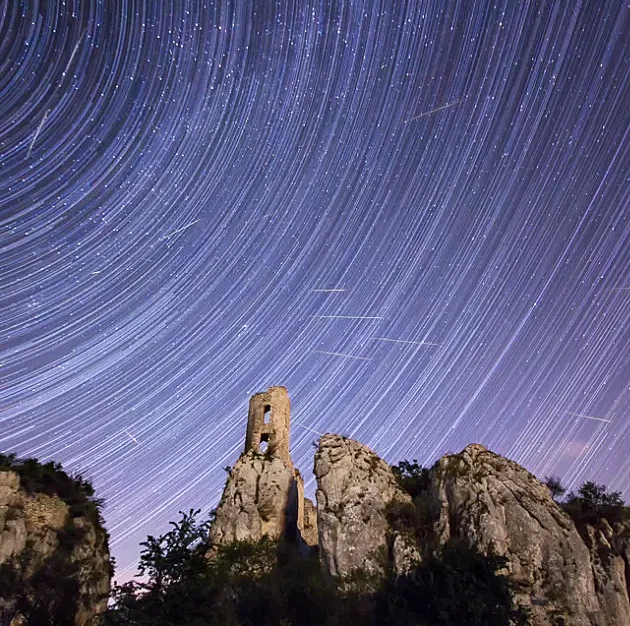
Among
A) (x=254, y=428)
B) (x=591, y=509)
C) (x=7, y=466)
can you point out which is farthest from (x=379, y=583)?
(x=7, y=466)

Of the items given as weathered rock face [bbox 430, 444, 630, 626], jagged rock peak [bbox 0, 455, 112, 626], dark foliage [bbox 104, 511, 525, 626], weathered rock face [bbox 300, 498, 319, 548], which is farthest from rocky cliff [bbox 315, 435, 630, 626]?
jagged rock peak [bbox 0, 455, 112, 626]

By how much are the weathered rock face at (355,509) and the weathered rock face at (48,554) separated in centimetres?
1632

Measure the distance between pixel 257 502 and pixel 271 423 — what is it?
9.05 m

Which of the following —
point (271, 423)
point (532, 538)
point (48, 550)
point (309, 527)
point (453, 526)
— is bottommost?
point (532, 538)

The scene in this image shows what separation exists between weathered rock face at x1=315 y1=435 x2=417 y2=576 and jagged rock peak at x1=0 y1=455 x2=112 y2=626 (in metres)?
14.4

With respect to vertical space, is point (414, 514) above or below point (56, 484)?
below

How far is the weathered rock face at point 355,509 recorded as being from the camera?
99.1 feet

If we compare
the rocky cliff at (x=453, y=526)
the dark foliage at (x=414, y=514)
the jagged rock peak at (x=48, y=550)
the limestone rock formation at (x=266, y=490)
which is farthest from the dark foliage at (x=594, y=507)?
the jagged rock peak at (x=48, y=550)

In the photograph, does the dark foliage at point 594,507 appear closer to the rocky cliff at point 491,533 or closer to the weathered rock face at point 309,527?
the rocky cliff at point 491,533

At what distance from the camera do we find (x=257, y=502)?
40.3 m

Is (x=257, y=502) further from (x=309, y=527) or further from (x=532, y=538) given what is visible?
(x=532, y=538)

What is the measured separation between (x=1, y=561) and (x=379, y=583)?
83.0ft

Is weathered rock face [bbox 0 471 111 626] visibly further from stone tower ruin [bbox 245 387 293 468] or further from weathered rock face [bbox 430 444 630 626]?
weathered rock face [bbox 430 444 630 626]

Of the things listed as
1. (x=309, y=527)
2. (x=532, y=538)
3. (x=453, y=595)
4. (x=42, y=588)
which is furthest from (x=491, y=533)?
(x=42, y=588)
